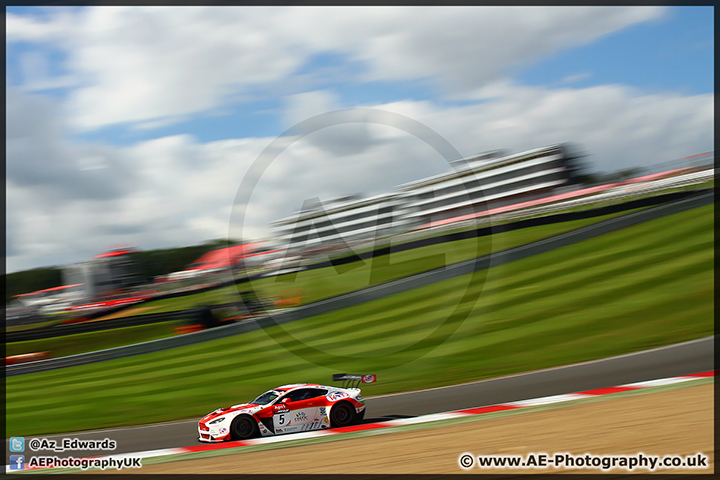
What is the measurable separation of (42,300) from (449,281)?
3315cm

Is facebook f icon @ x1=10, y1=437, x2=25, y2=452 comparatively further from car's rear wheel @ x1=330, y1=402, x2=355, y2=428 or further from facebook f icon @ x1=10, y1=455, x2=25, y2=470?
car's rear wheel @ x1=330, y1=402, x2=355, y2=428

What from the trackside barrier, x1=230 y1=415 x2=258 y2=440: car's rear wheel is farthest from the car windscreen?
the trackside barrier

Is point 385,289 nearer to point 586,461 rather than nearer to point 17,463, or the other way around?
point 17,463

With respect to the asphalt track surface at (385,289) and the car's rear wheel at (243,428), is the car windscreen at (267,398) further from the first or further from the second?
the asphalt track surface at (385,289)

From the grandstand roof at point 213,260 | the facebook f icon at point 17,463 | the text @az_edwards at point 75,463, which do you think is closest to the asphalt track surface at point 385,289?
the facebook f icon at point 17,463

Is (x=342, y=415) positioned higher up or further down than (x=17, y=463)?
higher up

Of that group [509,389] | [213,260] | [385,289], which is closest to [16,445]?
[509,389]

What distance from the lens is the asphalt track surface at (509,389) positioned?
8977 millimetres

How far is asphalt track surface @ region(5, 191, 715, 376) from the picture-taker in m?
20.0

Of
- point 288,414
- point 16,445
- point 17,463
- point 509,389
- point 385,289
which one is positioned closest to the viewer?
point 17,463

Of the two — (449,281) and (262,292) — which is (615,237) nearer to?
(449,281)

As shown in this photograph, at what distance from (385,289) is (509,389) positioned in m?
12.8

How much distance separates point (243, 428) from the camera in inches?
312

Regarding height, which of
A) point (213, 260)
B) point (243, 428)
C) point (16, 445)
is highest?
point (213, 260)
